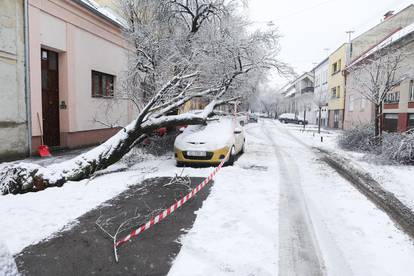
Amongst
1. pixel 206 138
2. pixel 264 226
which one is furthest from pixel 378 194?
pixel 206 138

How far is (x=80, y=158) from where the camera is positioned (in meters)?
7.13

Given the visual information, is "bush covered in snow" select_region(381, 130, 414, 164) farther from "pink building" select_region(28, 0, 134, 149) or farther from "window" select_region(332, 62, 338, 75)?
"window" select_region(332, 62, 338, 75)

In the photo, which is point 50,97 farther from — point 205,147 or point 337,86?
point 337,86

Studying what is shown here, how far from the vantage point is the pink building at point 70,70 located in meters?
9.92

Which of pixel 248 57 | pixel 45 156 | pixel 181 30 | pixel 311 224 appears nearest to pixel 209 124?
pixel 248 57

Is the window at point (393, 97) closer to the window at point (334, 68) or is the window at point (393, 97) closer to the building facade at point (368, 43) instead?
the building facade at point (368, 43)

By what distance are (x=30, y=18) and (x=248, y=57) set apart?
716cm

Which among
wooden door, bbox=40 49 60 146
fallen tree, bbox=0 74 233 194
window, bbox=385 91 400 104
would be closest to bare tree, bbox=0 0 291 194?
fallen tree, bbox=0 74 233 194

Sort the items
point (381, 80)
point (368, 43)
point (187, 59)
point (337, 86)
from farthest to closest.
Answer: point (337, 86) < point (368, 43) < point (381, 80) < point (187, 59)

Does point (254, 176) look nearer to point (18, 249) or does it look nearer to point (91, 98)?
point (18, 249)

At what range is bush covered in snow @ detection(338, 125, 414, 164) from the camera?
918 cm

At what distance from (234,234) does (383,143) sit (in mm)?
8574

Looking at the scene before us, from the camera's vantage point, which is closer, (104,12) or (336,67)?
(104,12)

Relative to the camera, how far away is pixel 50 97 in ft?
36.4
